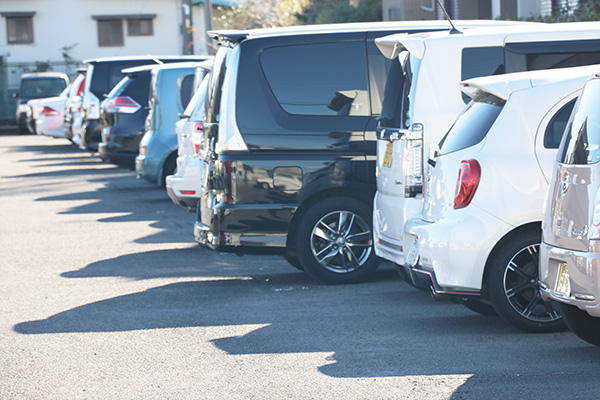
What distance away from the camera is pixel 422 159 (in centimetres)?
736

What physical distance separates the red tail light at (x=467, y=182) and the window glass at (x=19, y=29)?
4569 cm

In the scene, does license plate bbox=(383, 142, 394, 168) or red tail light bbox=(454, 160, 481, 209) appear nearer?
red tail light bbox=(454, 160, 481, 209)

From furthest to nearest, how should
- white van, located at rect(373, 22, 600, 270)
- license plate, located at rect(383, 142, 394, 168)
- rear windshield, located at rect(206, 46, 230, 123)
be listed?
rear windshield, located at rect(206, 46, 230, 123) → license plate, located at rect(383, 142, 394, 168) → white van, located at rect(373, 22, 600, 270)

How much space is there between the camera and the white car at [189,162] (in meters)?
11.6

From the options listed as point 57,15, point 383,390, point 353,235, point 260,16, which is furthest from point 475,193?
point 57,15

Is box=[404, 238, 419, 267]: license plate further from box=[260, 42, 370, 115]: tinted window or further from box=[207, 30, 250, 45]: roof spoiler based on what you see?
box=[207, 30, 250, 45]: roof spoiler

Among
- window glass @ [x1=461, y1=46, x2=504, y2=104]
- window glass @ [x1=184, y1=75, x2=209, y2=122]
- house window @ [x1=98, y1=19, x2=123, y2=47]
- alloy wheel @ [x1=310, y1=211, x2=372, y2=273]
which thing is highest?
house window @ [x1=98, y1=19, x2=123, y2=47]

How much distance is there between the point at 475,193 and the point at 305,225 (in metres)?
2.47

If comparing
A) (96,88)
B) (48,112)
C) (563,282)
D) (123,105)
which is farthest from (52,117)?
(563,282)

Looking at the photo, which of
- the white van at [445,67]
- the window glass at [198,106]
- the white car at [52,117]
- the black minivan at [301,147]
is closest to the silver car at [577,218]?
the white van at [445,67]

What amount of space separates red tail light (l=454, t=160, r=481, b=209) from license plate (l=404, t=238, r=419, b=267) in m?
0.41

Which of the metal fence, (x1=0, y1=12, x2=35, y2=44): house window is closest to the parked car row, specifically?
the metal fence

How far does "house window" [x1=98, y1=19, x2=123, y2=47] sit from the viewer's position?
4972 centimetres

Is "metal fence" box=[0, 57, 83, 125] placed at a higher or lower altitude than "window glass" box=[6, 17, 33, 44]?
lower
